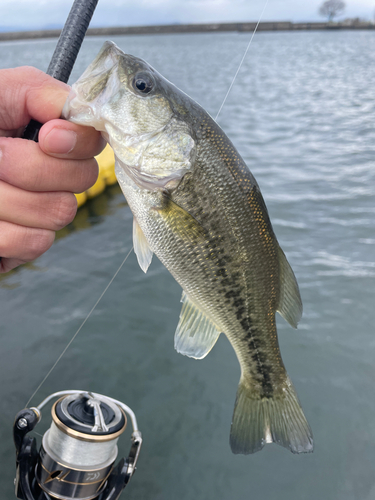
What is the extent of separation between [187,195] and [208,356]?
11.6 feet

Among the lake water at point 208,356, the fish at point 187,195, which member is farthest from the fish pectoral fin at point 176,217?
the lake water at point 208,356

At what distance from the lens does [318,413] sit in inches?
159

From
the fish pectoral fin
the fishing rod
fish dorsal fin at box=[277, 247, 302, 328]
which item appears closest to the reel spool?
the fishing rod

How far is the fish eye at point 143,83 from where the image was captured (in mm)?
1406

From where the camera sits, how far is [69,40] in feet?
4.47

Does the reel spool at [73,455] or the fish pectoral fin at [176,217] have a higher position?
the fish pectoral fin at [176,217]

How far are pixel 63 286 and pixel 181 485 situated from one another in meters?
3.40

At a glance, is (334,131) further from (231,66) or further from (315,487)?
(231,66)

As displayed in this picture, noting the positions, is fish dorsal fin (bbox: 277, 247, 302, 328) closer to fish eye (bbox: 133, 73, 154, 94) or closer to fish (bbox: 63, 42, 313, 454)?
fish (bbox: 63, 42, 313, 454)

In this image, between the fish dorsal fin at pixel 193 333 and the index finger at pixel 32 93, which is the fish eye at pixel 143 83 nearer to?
the index finger at pixel 32 93

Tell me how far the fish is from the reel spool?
→ 39.1 inches

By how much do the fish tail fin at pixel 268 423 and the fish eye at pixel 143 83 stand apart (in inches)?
57.9

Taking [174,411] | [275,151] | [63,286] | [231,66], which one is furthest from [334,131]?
[231,66]

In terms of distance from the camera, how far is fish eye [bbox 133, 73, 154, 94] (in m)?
1.41
